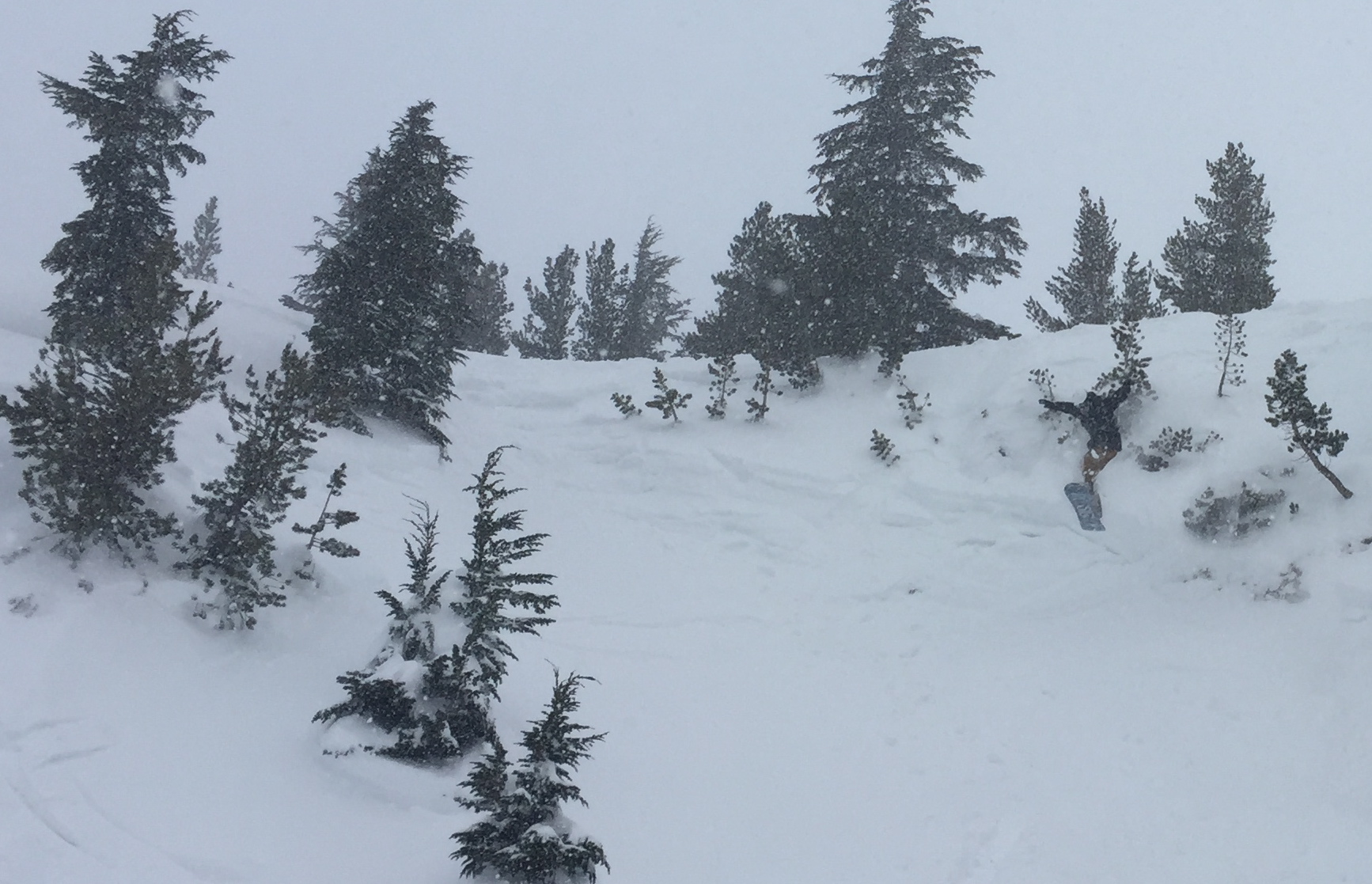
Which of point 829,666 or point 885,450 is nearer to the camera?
point 829,666

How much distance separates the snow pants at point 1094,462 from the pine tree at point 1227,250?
9.73 m

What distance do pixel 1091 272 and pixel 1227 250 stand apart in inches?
158

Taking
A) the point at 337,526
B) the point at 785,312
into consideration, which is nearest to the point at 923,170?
the point at 785,312

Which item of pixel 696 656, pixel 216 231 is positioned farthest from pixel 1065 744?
pixel 216 231

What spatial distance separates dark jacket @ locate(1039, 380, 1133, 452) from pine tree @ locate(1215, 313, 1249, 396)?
165 cm

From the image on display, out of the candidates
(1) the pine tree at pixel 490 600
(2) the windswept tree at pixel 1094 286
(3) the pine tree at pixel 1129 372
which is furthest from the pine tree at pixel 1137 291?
(1) the pine tree at pixel 490 600

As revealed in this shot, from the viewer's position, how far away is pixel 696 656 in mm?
11688

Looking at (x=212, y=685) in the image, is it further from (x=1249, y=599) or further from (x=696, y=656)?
(x=1249, y=599)

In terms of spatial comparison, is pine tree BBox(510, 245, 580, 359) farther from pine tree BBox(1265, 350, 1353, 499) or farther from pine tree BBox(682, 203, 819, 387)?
pine tree BBox(1265, 350, 1353, 499)

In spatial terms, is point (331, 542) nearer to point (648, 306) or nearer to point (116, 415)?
point (116, 415)

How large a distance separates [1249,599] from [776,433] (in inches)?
377

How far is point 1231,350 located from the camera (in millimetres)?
15961

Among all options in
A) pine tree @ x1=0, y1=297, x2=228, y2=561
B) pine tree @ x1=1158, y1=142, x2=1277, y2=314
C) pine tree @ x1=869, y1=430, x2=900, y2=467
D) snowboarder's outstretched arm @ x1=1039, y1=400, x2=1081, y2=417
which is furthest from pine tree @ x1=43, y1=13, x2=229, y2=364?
pine tree @ x1=1158, y1=142, x2=1277, y2=314

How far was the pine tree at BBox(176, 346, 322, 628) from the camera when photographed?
9172 millimetres
